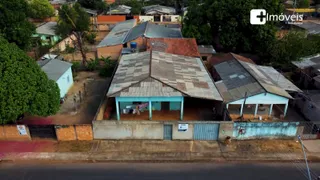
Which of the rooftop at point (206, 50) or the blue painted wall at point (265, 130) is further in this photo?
the rooftop at point (206, 50)

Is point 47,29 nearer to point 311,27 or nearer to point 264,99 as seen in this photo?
point 264,99

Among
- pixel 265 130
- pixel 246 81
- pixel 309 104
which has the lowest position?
pixel 265 130

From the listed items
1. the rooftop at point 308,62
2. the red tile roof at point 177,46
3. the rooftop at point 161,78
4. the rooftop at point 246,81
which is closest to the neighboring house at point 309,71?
the rooftop at point 308,62

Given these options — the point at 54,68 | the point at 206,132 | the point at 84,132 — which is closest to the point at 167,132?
the point at 206,132

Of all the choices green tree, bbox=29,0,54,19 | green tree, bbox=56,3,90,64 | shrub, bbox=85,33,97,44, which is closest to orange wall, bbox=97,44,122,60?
green tree, bbox=56,3,90,64

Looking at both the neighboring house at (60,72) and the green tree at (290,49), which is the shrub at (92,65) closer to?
the neighboring house at (60,72)

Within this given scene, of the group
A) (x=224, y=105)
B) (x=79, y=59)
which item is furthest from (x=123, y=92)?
(x=79, y=59)
